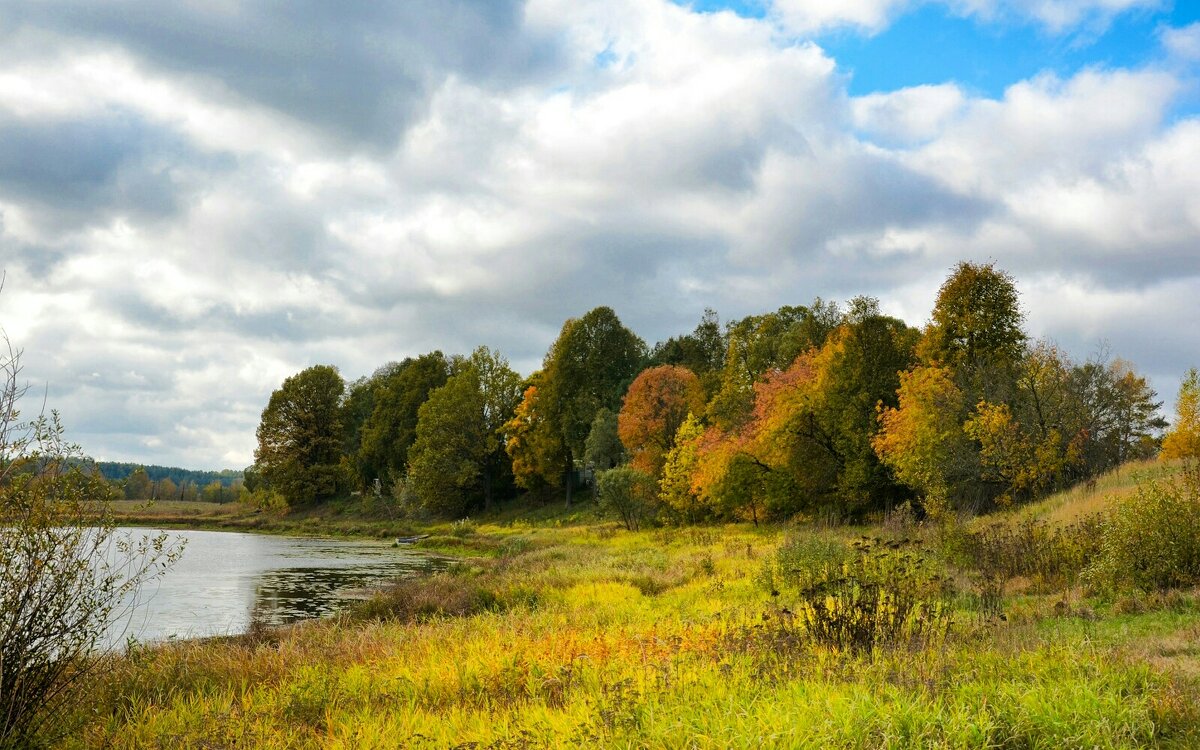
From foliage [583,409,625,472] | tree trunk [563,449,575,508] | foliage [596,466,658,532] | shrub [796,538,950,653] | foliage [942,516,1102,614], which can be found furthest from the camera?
tree trunk [563,449,575,508]

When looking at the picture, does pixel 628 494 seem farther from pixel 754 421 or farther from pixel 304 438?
pixel 304 438

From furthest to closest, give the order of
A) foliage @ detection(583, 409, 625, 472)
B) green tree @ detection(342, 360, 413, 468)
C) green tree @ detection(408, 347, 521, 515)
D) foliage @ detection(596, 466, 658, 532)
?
green tree @ detection(342, 360, 413, 468)
green tree @ detection(408, 347, 521, 515)
foliage @ detection(583, 409, 625, 472)
foliage @ detection(596, 466, 658, 532)

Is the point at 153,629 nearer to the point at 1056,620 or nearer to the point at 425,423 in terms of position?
the point at 1056,620

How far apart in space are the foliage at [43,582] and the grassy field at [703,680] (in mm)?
A: 453

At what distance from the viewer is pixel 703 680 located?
638 cm

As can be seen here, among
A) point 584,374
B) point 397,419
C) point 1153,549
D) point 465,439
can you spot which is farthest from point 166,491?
point 1153,549

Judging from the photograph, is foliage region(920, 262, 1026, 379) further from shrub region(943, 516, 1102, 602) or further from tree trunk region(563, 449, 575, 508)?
tree trunk region(563, 449, 575, 508)

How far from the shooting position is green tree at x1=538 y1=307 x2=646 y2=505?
5272 cm

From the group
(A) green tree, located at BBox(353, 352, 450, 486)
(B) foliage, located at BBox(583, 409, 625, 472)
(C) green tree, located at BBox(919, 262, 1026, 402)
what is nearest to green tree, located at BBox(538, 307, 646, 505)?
(B) foliage, located at BBox(583, 409, 625, 472)

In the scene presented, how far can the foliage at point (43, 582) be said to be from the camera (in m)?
6.13

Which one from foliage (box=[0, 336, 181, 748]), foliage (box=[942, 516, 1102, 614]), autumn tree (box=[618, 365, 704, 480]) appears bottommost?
foliage (box=[942, 516, 1102, 614])

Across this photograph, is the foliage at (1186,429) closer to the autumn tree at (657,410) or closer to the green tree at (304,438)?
the autumn tree at (657,410)

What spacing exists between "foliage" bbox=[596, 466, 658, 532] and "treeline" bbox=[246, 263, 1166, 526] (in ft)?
0.40

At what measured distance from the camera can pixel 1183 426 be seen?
1706 inches
